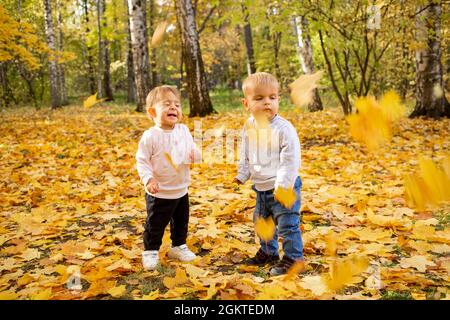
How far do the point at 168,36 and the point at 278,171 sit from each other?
20.5m

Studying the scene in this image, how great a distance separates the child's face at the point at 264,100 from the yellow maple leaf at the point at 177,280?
3.55 feet

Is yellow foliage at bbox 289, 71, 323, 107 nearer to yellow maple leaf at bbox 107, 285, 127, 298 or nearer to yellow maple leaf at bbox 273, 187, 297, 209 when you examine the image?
yellow maple leaf at bbox 273, 187, 297, 209

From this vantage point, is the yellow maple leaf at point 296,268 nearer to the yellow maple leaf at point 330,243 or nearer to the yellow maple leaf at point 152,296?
the yellow maple leaf at point 330,243

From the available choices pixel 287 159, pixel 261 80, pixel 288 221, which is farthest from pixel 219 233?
pixel 261 80

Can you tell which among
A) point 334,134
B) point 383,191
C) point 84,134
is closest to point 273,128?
point 383,191

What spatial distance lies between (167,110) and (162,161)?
1.13 feet

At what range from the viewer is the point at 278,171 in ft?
7.98

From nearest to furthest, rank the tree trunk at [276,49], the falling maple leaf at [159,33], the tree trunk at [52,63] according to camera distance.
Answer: the tree trunk at [52,63] < the falling maple leaf at [159,33] < the tree trunk at [276,49]

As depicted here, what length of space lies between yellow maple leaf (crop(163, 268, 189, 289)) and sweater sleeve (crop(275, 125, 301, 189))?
2.52 ft

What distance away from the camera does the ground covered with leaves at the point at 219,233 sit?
7.55 feet

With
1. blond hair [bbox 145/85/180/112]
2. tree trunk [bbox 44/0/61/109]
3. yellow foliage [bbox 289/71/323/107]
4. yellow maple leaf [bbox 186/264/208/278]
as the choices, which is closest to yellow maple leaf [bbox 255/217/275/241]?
yellow maple leaf [bbox 186/264/208/278]

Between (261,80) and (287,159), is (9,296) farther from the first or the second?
(261,80)

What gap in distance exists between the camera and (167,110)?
8.91ft

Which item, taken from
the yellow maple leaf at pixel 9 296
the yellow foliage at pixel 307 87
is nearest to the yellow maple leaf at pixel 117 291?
the yellow maple leaf at pixel 9 296
